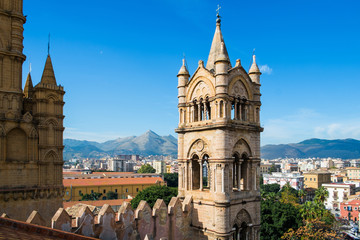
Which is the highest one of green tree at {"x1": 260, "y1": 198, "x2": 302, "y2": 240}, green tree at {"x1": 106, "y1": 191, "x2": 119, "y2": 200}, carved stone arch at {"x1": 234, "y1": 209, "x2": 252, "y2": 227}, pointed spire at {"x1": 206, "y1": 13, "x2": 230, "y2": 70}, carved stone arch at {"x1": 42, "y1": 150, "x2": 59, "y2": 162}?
pointed spire at {"x1": 206, "y1": 13, "x2": 230, "y2": 70}

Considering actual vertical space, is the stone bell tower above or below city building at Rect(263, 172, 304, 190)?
above

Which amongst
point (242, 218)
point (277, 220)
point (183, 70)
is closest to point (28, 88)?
point (183, 70)

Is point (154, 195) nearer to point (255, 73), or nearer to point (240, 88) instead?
point (255, 73)

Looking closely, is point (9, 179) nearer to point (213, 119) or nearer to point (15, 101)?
point (15, 101)

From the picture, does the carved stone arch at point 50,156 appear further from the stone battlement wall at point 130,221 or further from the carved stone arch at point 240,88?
the carved stone arch at point 240,88

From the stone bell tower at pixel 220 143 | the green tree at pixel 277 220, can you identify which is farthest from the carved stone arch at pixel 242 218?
the green tree at pixel 277 220

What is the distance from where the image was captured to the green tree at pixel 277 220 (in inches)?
1779

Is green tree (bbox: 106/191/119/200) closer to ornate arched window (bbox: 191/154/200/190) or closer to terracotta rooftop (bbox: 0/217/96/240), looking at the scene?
ornate arched window (bbox: 191/154/200/190)

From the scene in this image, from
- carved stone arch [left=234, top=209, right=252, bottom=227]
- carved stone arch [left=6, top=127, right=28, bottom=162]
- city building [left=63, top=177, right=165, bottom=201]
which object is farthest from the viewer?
city building [left=63, top=177, right=165, bottom=201]

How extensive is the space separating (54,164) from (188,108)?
1125 cm

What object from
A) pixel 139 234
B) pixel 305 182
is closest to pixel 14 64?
pixel 139 234

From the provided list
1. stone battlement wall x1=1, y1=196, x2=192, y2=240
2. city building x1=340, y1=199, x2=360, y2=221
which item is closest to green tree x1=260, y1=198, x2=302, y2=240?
stone battlement wall x1=1, y1=196, x2=192, y2=240

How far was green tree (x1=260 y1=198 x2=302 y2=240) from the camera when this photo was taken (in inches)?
1779

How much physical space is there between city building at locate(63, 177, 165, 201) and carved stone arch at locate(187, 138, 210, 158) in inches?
3272
